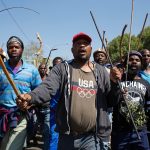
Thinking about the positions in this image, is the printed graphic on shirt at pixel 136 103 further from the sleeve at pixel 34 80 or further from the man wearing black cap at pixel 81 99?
the sleeve at pixel 34 80

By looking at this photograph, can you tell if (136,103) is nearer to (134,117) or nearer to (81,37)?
(134,117)

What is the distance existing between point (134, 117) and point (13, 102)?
4.94 feet

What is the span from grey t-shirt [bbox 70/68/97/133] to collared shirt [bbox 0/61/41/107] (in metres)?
1.07

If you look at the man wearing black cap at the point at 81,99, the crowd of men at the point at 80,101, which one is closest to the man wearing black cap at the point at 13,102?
the crowd of men at the point at 80,101

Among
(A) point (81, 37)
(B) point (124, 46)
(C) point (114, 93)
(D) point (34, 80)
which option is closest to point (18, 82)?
(D) point (34, 80)

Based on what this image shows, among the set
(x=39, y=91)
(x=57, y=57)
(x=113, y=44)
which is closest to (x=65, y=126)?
(x=39, y=91)

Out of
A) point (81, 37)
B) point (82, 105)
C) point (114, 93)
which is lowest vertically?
point (82, 105)

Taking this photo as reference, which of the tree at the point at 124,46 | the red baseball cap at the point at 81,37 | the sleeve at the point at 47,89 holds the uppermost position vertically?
the tree at the point at 124,46

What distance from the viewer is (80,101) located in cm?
384

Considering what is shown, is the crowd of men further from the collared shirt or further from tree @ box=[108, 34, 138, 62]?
tree @ box=[108, 34, 138, 62]

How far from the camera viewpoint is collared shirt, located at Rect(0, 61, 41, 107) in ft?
15.3

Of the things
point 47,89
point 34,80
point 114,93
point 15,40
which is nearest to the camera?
point 47,89

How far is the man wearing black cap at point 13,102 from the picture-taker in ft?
15.3

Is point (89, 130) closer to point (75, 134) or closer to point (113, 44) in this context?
point (75, 134)
